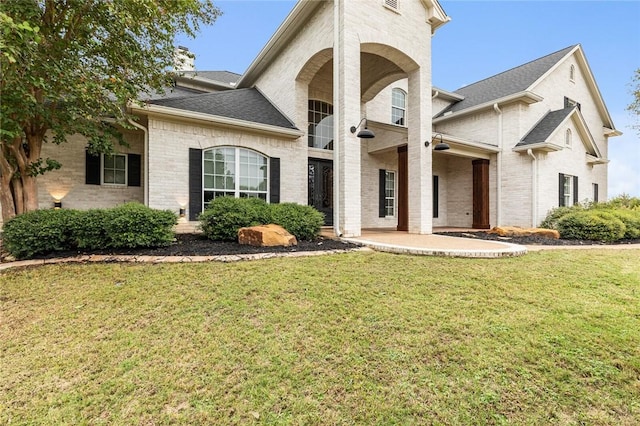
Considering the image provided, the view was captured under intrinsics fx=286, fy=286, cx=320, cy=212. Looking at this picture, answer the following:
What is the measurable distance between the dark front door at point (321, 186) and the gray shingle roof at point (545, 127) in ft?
26.8

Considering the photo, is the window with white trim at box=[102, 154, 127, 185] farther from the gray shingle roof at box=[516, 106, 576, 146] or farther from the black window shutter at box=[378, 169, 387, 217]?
the gray shingle roof at box=[516, 106, 576, 146]

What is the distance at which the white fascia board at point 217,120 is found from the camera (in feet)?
24.9

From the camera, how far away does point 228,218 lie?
678 centimetres

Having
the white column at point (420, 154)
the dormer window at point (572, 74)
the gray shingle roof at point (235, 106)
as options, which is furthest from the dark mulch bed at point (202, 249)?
the dormer window at point (572, 74)

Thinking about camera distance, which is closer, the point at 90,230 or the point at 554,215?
the point at 90,230

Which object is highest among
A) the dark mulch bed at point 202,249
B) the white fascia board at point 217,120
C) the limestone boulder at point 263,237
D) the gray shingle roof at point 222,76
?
the gray shingle roof at point 222,76

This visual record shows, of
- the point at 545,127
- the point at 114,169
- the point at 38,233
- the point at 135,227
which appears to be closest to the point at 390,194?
the point at 545,127

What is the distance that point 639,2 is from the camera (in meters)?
8.91

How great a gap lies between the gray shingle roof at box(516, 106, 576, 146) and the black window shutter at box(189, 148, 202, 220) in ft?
Result: 41.0

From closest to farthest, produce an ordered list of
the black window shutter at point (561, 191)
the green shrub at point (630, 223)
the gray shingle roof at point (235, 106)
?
the gray shingle roof at point (235, 106) < the green shrub at point (630, 223) < the black window shutter at point (561, 191)

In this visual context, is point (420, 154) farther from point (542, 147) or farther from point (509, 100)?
point (509, 100)

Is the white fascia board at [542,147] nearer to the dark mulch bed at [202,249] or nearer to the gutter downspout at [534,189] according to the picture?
the gutter downspout at [534,189]

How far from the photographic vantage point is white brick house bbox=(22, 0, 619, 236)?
8.05 meters

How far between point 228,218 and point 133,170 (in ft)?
14.7
